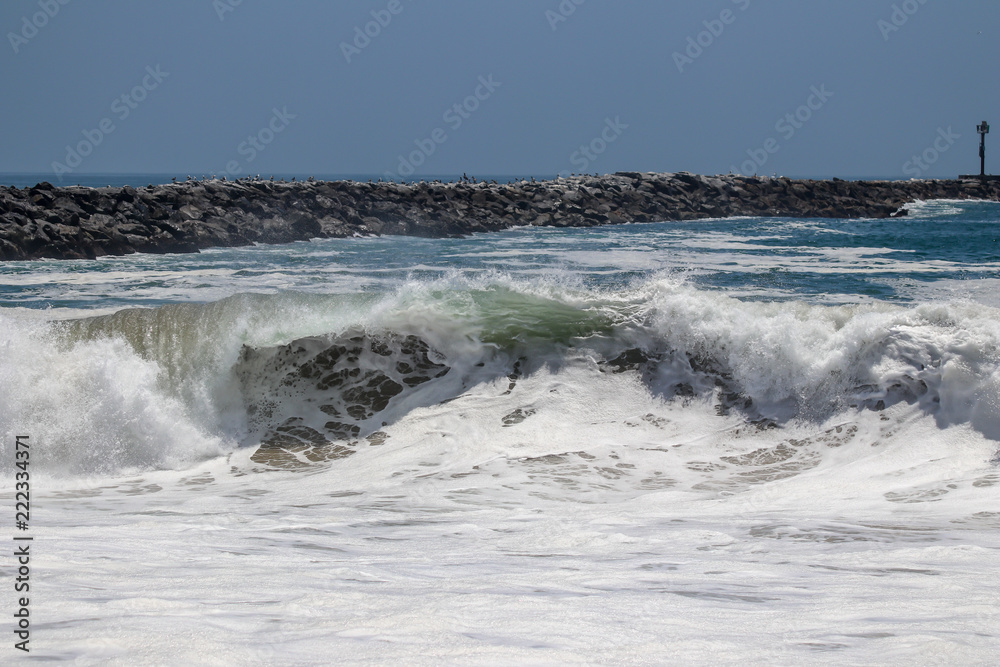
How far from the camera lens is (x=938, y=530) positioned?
4883mm

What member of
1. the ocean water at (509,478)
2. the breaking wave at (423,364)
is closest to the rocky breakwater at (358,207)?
the ocean water at (509,478)

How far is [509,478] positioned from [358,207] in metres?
25.0

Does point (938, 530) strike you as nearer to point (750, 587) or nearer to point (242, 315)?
point (750, 587)

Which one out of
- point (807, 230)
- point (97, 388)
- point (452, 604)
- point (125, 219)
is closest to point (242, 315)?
point (97, 388)

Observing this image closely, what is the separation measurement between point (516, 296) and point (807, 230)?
25079 millimetres

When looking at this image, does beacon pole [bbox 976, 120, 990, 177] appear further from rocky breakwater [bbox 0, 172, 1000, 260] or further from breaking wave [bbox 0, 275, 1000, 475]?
breaking wave [bbox 0, 275, 1000, 475]

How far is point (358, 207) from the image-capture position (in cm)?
3041

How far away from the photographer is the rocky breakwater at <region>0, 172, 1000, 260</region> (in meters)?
22.1

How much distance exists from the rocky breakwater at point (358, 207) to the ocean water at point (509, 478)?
10641mm

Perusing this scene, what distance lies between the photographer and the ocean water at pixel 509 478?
299cm

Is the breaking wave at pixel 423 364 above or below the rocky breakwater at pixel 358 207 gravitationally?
below

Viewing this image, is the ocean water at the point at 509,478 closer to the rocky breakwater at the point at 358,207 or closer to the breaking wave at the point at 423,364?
the breaking wave at the point at 423,364

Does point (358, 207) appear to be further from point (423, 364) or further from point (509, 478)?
point (509, 478)

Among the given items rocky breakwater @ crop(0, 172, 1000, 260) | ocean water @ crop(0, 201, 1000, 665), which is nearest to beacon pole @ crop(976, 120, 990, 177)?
rocky breakwater @ crop(0, 172, 1000, 260)
